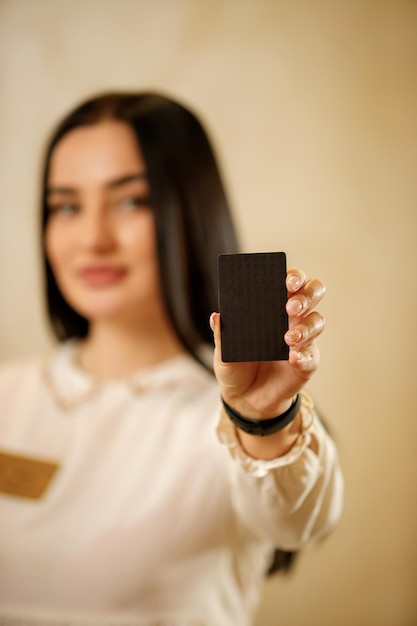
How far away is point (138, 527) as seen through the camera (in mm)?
1018

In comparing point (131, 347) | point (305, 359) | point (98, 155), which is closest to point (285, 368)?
point (305, 359)

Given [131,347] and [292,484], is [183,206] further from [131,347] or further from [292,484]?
[292,484]

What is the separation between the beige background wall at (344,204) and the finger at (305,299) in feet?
1.33

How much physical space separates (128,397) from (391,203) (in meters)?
0.64

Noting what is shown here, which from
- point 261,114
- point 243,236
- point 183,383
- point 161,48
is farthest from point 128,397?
point 161,48

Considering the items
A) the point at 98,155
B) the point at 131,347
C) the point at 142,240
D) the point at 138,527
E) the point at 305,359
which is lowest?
the point at 138,527

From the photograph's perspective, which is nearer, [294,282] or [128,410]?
[294,282]

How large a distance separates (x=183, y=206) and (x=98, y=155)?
0.70ft

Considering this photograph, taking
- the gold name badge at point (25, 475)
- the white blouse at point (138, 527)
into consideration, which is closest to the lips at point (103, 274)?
the white blouse at point (138, 527)

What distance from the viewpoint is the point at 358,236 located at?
105 centimetres

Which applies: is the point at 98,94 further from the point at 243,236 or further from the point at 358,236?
the point at 358,236

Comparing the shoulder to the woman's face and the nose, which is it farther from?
the nose

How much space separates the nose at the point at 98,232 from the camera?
116 centimetres

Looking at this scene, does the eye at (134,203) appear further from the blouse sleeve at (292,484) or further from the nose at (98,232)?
the blouse sleeve at (292,484)
